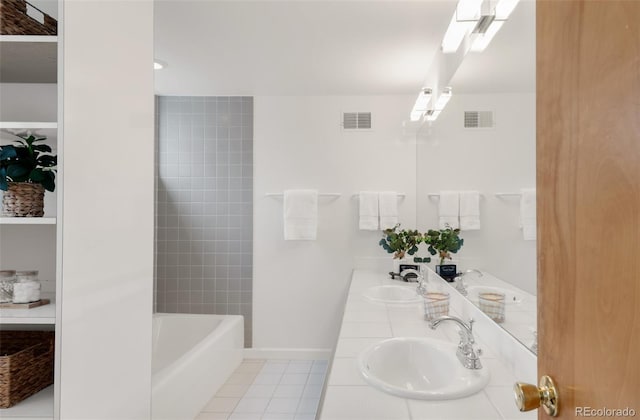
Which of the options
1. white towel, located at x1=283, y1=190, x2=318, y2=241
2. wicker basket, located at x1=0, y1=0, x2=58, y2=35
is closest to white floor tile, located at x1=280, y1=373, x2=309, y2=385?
white towel, located at x1=283, y1=190, x2=318, y2=241

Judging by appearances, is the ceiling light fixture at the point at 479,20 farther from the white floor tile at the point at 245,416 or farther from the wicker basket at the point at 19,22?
the white floor tile at the point at 245,416

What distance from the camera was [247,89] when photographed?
333 centimetres

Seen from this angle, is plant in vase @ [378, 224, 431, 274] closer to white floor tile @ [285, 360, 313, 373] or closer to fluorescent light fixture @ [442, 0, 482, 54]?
white floor tile @ [285, 360, 313, 373]

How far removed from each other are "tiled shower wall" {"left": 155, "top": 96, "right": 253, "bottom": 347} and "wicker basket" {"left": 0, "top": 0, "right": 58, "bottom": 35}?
6.88ft

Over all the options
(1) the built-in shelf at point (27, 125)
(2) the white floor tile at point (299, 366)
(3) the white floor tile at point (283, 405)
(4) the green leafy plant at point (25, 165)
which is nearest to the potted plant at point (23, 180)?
(4) the green leafy plant at point (25, 165)

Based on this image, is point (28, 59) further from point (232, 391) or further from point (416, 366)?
point (232, 391)

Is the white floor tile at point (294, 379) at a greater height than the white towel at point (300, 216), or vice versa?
the white towel at point (300, 216)

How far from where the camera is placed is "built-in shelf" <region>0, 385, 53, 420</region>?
1.26 metres

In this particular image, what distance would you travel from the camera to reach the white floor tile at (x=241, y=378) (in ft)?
9.75

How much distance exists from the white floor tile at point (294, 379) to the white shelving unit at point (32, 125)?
183cm
